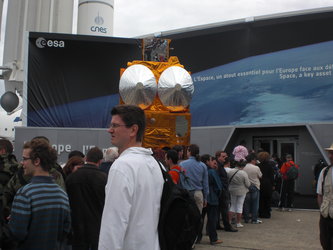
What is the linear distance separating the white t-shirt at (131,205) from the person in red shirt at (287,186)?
33.5ft

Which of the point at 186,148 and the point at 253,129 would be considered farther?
the point at 253,129

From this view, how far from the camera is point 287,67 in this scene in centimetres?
1384

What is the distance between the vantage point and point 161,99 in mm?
7355

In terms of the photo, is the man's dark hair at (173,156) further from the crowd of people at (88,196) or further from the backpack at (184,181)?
the crowd of people at (88,196)

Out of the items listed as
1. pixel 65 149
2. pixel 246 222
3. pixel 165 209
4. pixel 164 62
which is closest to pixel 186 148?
pixel 164 62

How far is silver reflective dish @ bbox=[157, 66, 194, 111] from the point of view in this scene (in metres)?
7.25

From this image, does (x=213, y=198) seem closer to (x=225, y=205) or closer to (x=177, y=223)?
(x=225, y=205)

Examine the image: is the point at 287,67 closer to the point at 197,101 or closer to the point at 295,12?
the point at 295,12

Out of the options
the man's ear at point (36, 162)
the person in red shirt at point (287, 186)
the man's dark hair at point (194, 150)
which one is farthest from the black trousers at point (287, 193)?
the man's ear at point (36, 162)

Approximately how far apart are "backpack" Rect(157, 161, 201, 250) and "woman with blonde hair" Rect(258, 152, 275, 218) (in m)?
8.99

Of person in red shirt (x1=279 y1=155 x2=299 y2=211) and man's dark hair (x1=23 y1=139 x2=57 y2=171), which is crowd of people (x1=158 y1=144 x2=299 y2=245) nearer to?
person in red shirt (x1=279 y1=155 x2=299 y2=211)

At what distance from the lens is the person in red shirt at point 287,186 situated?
11.7 m

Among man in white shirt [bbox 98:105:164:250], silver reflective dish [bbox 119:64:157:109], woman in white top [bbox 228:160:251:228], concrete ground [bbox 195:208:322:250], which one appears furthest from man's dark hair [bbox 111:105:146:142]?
woman in white top [bbox 228:160:251:228]

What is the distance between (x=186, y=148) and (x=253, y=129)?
7960 millimetres
